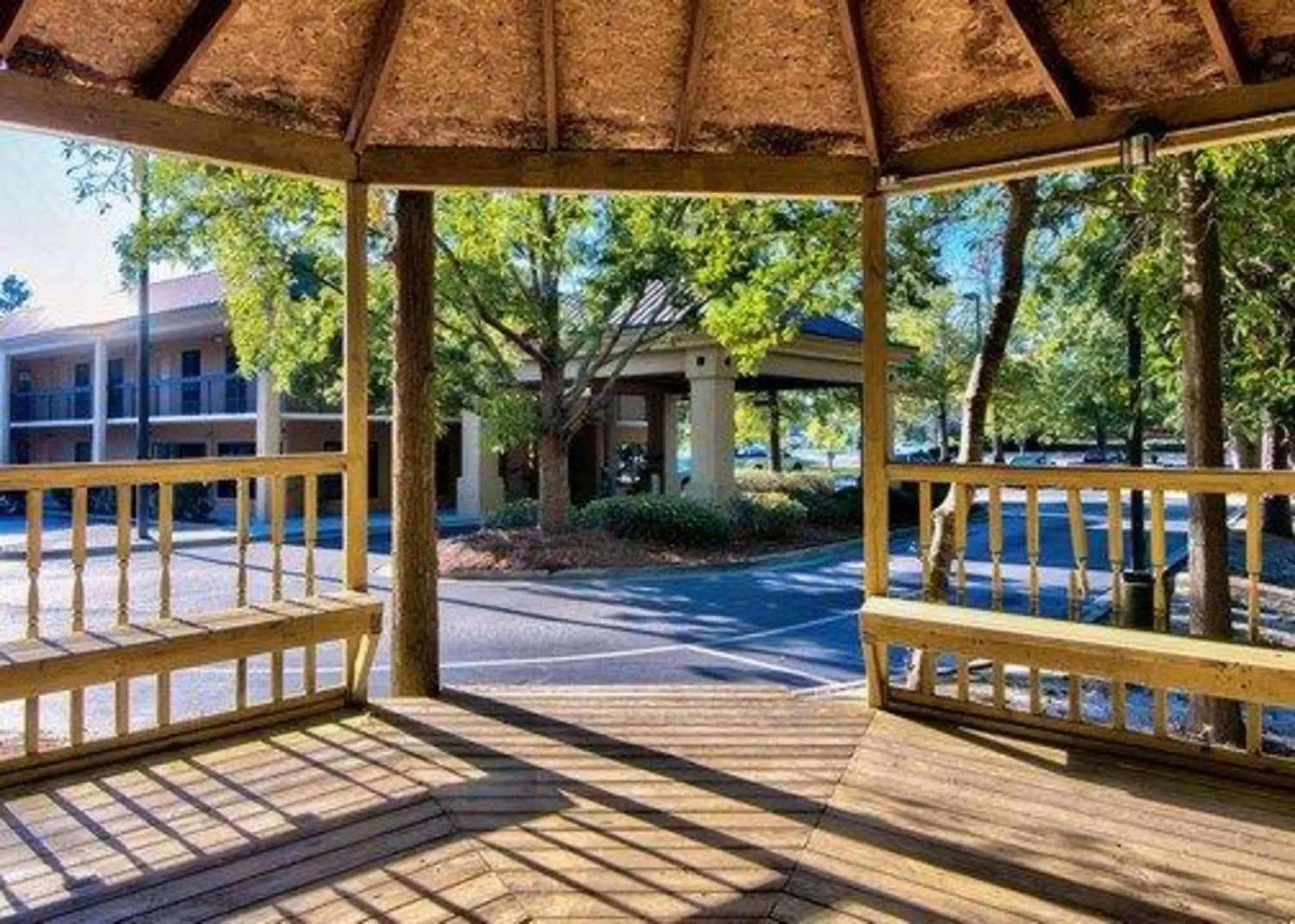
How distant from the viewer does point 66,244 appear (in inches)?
973

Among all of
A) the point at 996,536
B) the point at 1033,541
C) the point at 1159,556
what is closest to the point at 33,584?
the point at 996,536

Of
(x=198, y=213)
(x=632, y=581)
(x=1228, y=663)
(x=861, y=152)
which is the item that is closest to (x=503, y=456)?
(x=632, y=581)

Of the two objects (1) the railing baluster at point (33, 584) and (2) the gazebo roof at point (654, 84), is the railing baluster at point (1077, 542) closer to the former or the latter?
(2) the gazebo roof at point (654, 84)

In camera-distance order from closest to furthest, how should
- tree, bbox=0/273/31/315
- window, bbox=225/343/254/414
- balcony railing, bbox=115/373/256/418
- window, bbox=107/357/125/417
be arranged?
window, bbox=225/343/254/414
balcony railing, bbox=115/373/256/418
window, bbox=107/357/125/417
tree, bbox=0/273/31/315

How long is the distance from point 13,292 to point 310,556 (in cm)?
6227

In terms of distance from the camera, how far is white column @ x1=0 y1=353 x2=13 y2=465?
28.4 meters

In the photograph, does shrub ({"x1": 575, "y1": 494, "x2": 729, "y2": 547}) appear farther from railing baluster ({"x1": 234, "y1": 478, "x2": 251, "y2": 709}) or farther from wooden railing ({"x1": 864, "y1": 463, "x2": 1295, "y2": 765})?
railing baluster ({"x1": 234, "y1": 478, "x2": 251, "y2": 709})

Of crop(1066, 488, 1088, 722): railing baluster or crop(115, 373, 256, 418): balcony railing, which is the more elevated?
crop(115, 373, 256, 418): balcony railing

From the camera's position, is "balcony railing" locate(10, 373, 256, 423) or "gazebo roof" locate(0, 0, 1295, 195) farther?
"balcony railing" locate(10, 373, 256, 423)

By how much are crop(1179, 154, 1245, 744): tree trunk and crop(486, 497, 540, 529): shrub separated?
11510mm

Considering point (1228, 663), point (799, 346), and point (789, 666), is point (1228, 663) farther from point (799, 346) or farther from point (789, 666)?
point (799, 346)

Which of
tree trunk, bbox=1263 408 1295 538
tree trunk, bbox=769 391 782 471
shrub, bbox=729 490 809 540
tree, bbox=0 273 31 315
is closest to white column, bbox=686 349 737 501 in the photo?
shrub, bbox=729 490 809 540

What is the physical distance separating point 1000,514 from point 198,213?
33.5 ft

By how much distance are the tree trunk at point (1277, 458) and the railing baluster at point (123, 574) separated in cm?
1107
